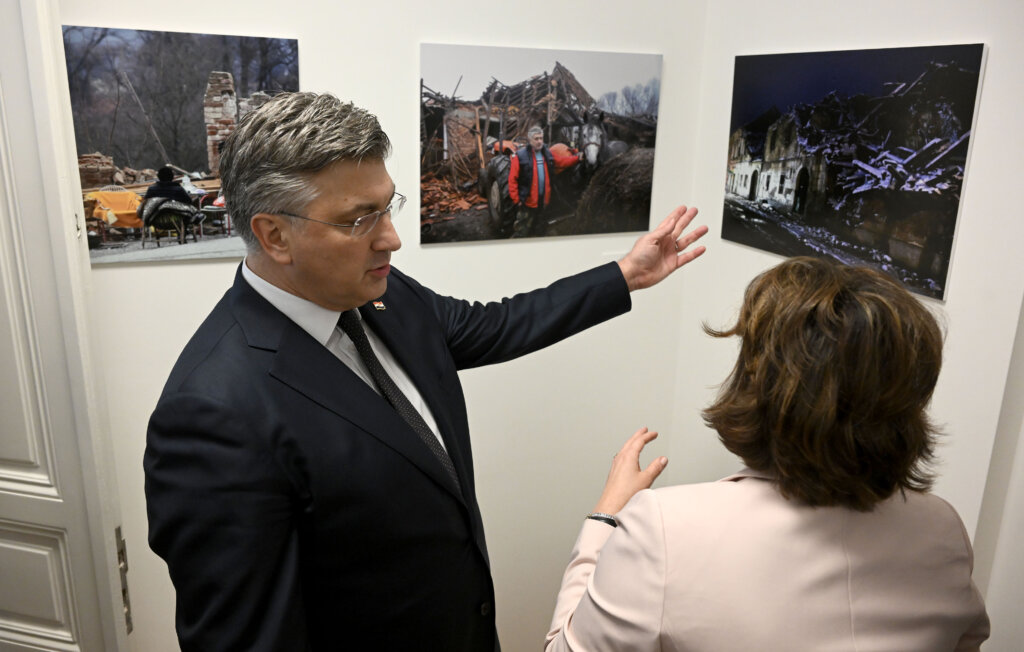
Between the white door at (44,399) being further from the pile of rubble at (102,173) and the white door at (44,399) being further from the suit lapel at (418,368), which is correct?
the suit lapel at (418,368)

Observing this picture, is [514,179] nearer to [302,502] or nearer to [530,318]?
[530,318]

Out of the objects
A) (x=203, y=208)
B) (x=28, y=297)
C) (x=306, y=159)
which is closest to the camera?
(x=306, y=159)

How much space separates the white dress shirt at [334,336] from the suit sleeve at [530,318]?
332mm

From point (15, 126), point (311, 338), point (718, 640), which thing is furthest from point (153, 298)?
point (718, 640)

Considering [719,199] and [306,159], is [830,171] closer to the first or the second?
[719,199]

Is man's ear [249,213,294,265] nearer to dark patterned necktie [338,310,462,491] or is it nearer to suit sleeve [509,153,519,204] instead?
dark patterned necktie [338,310,462,491]

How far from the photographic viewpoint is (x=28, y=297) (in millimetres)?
2256

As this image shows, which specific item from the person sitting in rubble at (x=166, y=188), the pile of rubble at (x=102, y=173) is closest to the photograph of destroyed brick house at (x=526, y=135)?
the person sitting in rubble at (x=166, y=188)

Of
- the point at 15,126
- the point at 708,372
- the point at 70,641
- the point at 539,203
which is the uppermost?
the point at 15,126

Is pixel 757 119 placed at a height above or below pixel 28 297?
above

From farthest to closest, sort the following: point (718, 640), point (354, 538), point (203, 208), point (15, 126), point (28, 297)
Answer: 1. point (203, 208)
2. point (28, 297)
3. point (15, 126)
4. point (354, 538)
5. point (718, 640)

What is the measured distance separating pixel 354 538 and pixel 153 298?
1.34m

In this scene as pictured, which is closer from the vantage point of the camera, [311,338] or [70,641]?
[311,338]

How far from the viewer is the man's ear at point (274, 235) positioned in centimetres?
153
